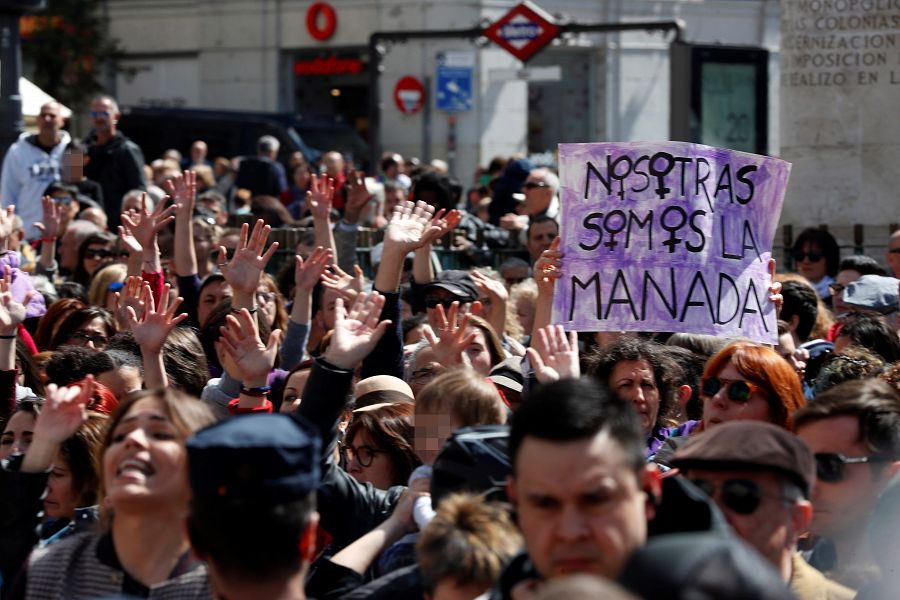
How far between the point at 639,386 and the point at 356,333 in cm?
166

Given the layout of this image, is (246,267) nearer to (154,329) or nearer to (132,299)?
(132,299)

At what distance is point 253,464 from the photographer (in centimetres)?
356

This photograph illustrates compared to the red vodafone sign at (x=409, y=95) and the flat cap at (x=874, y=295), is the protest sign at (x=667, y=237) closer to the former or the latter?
the flat cap at (x=874, y=295)

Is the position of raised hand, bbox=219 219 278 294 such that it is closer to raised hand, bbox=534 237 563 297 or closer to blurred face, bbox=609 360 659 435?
raised hand, bbox=534 237 563 297

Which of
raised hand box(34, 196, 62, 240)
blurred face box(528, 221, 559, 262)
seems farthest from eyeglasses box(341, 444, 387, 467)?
raised hand box(34, 196, 62, 240)

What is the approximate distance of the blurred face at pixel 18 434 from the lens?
569 centimetres

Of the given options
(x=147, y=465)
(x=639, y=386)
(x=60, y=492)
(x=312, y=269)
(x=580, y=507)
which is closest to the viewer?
(x=580, y=507)

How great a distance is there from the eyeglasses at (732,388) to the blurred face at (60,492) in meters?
2.18

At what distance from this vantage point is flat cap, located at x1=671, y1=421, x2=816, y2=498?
3957mm

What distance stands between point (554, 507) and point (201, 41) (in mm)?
33318

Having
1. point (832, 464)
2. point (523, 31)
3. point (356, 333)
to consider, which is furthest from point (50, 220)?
point (523, 31)

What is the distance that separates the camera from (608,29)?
2069 centimetres

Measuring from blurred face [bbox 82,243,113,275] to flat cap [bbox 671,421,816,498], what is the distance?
775cm

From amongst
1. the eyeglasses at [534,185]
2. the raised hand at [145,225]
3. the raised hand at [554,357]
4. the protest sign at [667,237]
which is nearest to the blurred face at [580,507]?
the raised hand at [554,357]
